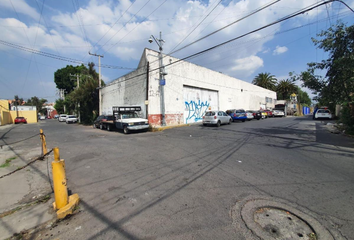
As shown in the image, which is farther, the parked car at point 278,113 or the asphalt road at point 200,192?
the parked car at point 278,113

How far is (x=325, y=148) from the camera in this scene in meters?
7.00

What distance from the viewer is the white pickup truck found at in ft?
43.7

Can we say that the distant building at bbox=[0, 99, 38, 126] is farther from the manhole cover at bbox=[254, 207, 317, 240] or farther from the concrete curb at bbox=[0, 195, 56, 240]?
the manhole cover at bbox=[254, 207, 317, 240]

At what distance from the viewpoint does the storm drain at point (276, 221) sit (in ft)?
7.64

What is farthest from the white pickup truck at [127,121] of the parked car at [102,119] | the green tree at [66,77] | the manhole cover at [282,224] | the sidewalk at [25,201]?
the green tree at [66,77]

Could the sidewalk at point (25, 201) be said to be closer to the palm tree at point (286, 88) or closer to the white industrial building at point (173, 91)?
the white industrial building at point (173, 91)

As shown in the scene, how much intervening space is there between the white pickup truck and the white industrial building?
2.08 metres

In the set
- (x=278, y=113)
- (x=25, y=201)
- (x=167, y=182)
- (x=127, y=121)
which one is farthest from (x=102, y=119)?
(x=278, y=113)

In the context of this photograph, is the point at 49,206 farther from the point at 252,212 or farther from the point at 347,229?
the point at 347,229

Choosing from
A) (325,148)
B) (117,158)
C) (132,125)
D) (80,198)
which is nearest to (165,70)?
(132,125)

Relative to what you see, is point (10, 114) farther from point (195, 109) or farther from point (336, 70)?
point (336, 70)

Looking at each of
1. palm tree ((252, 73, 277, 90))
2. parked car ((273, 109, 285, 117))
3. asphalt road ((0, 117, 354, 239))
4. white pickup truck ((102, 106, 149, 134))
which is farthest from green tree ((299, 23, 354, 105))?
palm tree ((252, 73, 277, 90))

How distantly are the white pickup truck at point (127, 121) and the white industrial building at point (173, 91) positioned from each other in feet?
6.82

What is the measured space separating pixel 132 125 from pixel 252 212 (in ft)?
Answer: 38.1
